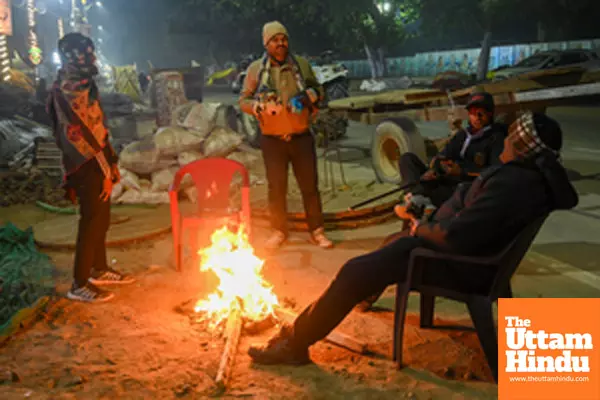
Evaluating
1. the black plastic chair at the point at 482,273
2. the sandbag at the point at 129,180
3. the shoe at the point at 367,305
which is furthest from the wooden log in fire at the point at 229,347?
the sandbag at the point at 129,180

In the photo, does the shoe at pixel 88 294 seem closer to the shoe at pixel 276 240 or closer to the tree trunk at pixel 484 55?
the shoe at pixel 276 240

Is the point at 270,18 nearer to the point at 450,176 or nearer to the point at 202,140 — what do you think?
the point at 202,140

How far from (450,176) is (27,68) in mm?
41498

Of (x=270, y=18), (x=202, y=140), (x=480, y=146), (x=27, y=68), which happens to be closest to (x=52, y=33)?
(x=27, y=68)

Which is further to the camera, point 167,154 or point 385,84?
point 385,84

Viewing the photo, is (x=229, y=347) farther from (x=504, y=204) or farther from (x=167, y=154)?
(x=167, y=154)

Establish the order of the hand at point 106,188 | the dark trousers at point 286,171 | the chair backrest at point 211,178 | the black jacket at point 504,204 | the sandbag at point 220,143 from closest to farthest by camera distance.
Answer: the black jacket at point 504,204 < the hand at point 106,188 < the chair backrest at point 211,178 < the dark trousers at point 286,171 < the sandbag at point 220,143

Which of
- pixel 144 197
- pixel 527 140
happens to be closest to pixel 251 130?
pixel 144 197

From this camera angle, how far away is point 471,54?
37656 mm

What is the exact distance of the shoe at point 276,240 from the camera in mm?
6051

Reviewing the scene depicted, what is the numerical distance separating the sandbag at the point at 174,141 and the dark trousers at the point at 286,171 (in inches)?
113

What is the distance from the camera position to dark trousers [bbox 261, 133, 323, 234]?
5.87 metres

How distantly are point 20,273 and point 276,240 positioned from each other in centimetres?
256

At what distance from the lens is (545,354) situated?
3.04m
